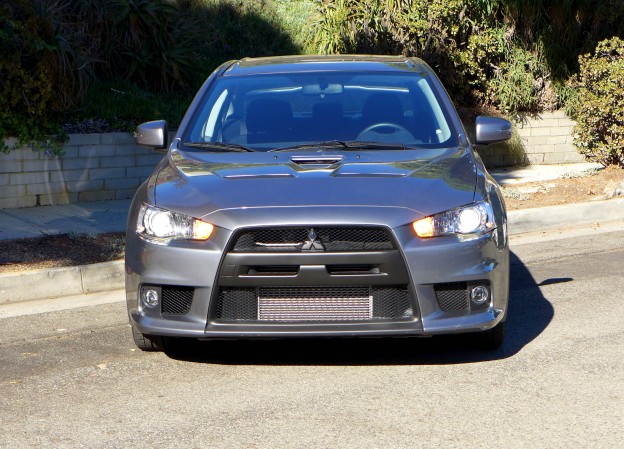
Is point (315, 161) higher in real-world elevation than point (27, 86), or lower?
higher

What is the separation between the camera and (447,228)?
5.78 m

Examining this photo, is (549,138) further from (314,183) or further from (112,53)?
(314,183)

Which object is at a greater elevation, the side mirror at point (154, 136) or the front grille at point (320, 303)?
the side mirror at point (154, 136)

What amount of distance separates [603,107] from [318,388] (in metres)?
8.71

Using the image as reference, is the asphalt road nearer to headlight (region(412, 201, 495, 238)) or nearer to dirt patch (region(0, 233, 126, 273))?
headlight (region(412, 201, 495, 238))

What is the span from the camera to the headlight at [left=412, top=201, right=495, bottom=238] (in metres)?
5.71

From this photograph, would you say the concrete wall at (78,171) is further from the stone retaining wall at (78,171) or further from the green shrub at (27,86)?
the green shrub at (27,86)

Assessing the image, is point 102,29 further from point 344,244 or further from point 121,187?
point 344,244

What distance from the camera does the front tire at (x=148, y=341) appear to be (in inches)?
252

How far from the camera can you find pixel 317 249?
18.4ft

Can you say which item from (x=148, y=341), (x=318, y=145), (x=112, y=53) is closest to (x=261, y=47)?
(x=112, y=53)

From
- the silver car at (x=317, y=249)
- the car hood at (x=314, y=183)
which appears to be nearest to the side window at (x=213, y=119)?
the car hood at (x=314, y=183)

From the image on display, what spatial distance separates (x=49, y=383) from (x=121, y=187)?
19.1ft

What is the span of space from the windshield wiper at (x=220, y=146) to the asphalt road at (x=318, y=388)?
118 centimetres
